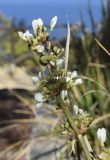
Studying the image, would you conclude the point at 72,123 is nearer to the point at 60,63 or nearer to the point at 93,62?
the point at 60,63

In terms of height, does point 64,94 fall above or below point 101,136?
above

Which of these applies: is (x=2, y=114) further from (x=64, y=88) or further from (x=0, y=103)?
(x=64, y=88)

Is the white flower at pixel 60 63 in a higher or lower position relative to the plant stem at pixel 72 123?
higher

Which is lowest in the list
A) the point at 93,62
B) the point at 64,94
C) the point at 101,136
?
the point at 101,136

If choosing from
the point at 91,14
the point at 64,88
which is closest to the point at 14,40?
the point at 91,14

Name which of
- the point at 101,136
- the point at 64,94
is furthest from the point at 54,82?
the point at 101,136

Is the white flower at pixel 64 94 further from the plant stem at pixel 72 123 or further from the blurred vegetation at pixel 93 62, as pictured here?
the blurred vegetation at pixel 93 62

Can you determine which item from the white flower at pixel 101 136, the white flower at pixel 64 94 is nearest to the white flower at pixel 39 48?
the white flower at pixel 64 94

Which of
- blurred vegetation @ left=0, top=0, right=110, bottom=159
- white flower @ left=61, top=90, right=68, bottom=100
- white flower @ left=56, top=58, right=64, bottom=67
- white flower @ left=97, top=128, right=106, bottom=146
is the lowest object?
white flower @ left=97, top=128, right=106, bottom=146

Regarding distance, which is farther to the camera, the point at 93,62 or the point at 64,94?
the point at 93,62

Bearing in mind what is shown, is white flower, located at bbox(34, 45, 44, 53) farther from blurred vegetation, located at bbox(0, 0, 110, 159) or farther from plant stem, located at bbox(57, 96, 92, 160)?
blurred vegetation, located at bbox(0, 0, 110, 159)

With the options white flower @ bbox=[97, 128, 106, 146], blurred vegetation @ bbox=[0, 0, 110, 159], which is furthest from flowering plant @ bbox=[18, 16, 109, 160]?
blurred vegetation @ bbox=[0, 0, 110, 159]
